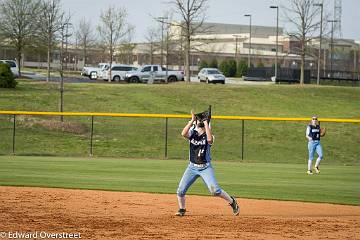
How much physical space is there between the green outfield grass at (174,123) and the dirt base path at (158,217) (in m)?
14.4

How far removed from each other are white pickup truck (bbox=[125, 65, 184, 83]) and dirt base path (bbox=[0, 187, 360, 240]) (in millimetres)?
42434

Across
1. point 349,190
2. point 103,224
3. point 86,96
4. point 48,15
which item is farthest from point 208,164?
point 48,15

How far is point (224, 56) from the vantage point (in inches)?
4422

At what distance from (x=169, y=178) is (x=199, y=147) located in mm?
8507

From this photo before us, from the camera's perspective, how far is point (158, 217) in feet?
43.5

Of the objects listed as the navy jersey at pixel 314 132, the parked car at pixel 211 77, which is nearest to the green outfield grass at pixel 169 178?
the navy jersey at pixel 314 132

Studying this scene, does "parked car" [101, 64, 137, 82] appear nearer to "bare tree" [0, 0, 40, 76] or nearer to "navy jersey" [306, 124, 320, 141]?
"bare tree" [0, 0, 40, 76]

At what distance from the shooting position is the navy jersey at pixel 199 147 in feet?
41.5

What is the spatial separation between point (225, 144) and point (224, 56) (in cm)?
7984

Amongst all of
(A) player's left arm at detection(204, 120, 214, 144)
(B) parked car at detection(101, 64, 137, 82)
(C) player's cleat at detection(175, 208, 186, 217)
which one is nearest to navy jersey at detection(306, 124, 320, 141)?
(C) player's cleat at detection(175, 208, 186, 217)

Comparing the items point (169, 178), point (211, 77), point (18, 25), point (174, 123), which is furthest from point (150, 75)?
point (169, 178)

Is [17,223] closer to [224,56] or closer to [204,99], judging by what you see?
[204,99]

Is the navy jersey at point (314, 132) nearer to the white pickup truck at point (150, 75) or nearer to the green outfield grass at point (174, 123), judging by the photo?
the green outfield grass at point (174, 123)

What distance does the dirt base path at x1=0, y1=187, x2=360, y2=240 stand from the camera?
1148 centimetres
